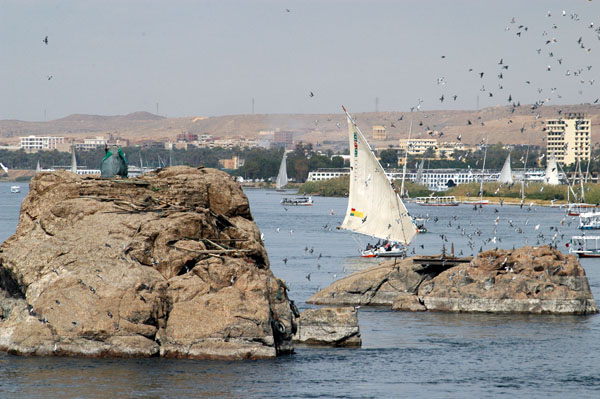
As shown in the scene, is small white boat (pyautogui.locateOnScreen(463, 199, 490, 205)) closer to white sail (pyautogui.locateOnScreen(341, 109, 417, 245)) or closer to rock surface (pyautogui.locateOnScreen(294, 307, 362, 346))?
white sail (pyautogui.locateOnScreen(341, 109, 417, 245))

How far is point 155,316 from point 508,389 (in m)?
10.4

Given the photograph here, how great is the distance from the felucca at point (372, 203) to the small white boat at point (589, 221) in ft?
177

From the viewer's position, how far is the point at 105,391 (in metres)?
28.9

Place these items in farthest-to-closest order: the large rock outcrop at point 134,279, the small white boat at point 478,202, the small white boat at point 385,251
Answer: the small white boat at point 478,202 < the small white boat at point 385,251 < the large rock outcrop at point 134,279

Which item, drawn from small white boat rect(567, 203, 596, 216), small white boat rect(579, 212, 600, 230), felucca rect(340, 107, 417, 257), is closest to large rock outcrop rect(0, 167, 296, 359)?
felucca rect(340, 107, 417, 257)

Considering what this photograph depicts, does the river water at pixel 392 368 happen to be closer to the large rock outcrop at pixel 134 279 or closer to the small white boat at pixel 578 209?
the large rock outcrop at pixel 134 279

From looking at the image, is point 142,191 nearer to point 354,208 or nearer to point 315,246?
point 354,208

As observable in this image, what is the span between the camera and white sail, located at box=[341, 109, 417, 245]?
6881 centimetres

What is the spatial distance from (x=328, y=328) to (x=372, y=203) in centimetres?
3298

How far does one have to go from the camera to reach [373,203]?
69.5m

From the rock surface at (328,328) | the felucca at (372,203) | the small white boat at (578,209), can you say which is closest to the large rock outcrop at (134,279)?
the rock surface at (328,328)

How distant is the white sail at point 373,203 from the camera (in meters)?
68.8

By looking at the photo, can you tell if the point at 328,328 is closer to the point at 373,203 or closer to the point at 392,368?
→ the point at 392,368

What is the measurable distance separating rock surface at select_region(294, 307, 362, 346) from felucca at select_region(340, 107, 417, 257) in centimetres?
3098
